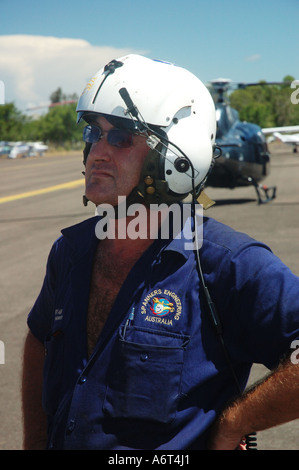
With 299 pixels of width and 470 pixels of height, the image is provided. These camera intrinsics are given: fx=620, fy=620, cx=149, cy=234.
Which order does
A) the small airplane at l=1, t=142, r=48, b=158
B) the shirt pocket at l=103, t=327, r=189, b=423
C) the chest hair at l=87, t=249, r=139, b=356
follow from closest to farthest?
the shirt pocket at l=103, t=327, r=189, b=423
the chest hair at l=87, t=249, r=139, b=356
the small airplane at l=1, t=142, r=48, b=158

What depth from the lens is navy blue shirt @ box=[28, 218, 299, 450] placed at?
1798mm

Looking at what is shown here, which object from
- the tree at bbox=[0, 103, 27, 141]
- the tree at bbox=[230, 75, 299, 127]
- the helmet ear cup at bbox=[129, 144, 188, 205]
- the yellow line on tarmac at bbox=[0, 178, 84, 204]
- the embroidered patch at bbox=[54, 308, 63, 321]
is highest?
the helmet ear cup at bbox=[129, 144, 188, 205]

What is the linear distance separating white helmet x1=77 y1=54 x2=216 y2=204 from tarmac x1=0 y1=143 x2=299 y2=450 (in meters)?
2.46

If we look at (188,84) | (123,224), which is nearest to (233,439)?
(123,224)

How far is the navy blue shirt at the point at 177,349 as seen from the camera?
1798 millimetres

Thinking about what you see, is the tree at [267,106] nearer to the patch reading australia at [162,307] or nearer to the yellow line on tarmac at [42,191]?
the yellow line on tarmac at [42,191]

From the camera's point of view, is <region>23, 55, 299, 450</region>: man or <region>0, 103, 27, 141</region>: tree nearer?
<region>23, 55, 299, 450</region>: man

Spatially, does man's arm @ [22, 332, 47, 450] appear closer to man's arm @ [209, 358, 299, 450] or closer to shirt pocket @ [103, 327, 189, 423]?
shirt pocket @ [103, 327, 189, 423]

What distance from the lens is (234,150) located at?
15.8m

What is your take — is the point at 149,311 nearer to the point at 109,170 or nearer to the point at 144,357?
the point at 144,357

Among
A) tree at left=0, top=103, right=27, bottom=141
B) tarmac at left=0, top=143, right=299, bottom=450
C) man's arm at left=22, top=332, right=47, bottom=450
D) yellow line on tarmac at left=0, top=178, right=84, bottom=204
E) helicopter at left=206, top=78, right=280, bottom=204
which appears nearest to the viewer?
man's arm at left=22, top=332, right=47, bottom=450

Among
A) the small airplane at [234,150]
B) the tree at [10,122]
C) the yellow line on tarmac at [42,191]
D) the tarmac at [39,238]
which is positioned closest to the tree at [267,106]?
the tree at [10,122]

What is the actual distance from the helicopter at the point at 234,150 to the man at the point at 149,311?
1341 centimetres

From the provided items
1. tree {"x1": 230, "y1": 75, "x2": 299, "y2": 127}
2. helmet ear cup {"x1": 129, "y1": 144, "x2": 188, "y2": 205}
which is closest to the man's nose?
helmet ear cup {"x1": 129, "y1": 144, "x2": 188, "y2": 205}
